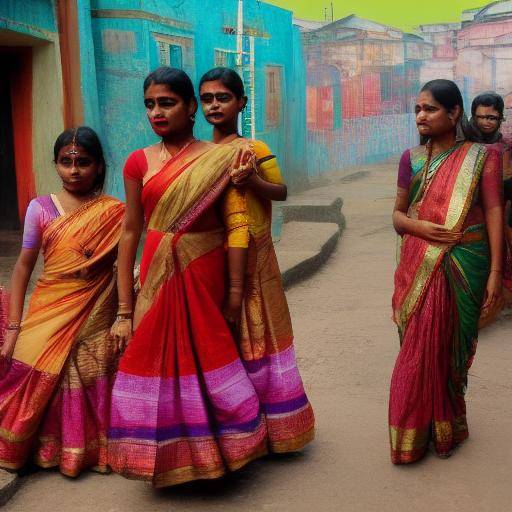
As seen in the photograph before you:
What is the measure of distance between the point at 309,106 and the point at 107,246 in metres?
20.1

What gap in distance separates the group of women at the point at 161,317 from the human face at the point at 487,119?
3.25m

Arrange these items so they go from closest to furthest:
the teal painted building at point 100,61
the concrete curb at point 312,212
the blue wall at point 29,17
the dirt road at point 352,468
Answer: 1. the dirt road at point 352,468
2. the blue wall at point 29,17
3. the teal painted building at point 100,61
4. the concrete curb at point 312,212

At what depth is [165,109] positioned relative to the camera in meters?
3.63

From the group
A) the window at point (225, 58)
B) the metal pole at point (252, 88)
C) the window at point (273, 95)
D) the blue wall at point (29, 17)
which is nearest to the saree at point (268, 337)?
the blue wall at point (29, 17)

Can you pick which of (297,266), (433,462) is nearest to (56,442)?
(433,462)

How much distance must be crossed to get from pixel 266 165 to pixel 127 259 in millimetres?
766

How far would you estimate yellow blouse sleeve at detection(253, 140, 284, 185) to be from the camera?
4.05 meters

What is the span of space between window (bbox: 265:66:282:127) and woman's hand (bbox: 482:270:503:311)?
13.8m

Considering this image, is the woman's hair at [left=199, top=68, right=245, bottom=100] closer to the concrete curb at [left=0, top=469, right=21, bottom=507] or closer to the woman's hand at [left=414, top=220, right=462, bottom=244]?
the woman's hand at [left=414, top=220, right=462, bottom=244]

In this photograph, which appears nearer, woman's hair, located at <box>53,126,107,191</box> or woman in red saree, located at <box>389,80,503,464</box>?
woman's hair, located at <box>53,126,107,191</box>

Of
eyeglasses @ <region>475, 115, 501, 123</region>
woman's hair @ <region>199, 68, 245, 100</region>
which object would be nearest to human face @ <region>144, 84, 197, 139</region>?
woman's hair @ <region>199, 68, 245, 100</region>

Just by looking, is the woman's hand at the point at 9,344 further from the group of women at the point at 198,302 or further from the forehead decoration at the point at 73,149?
the forehead decoration at the point at 73,149

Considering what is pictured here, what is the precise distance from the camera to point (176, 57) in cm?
1275

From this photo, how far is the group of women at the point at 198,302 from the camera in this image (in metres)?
3.68
